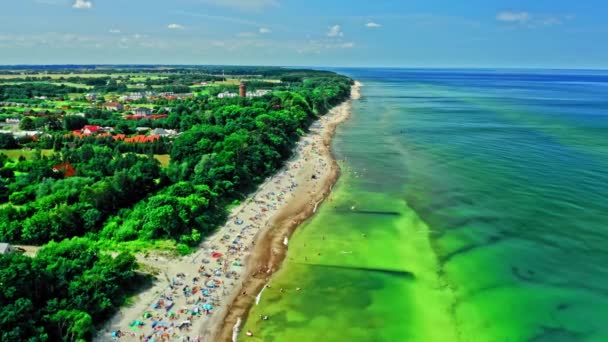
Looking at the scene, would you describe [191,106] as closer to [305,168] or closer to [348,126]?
[348,126]

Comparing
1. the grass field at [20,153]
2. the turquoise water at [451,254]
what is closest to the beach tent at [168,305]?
the turquoise water at [451,254]

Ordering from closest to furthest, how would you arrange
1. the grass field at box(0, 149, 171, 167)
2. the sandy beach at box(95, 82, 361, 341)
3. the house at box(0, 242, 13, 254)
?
the sandy beach at box(95, 82, 361, 341)
the house at box(0, 242, 13, 254)
the grass field at box(0, 149, 171, 167)

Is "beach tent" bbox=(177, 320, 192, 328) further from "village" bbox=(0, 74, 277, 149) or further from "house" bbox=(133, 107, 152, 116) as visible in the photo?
"house" bbox=(133, 107, 152, 116)

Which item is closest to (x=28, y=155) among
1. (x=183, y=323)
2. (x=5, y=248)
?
(x=5, y=248)

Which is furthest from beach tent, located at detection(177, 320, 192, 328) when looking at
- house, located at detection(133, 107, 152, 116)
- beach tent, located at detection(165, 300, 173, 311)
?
house, located at detection(133, 107, 152, 116)

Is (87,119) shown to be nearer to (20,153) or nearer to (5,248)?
(20,153)

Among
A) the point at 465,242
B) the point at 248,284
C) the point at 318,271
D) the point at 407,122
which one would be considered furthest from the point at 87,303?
the point at 407,122

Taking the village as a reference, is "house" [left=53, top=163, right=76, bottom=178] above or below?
below
